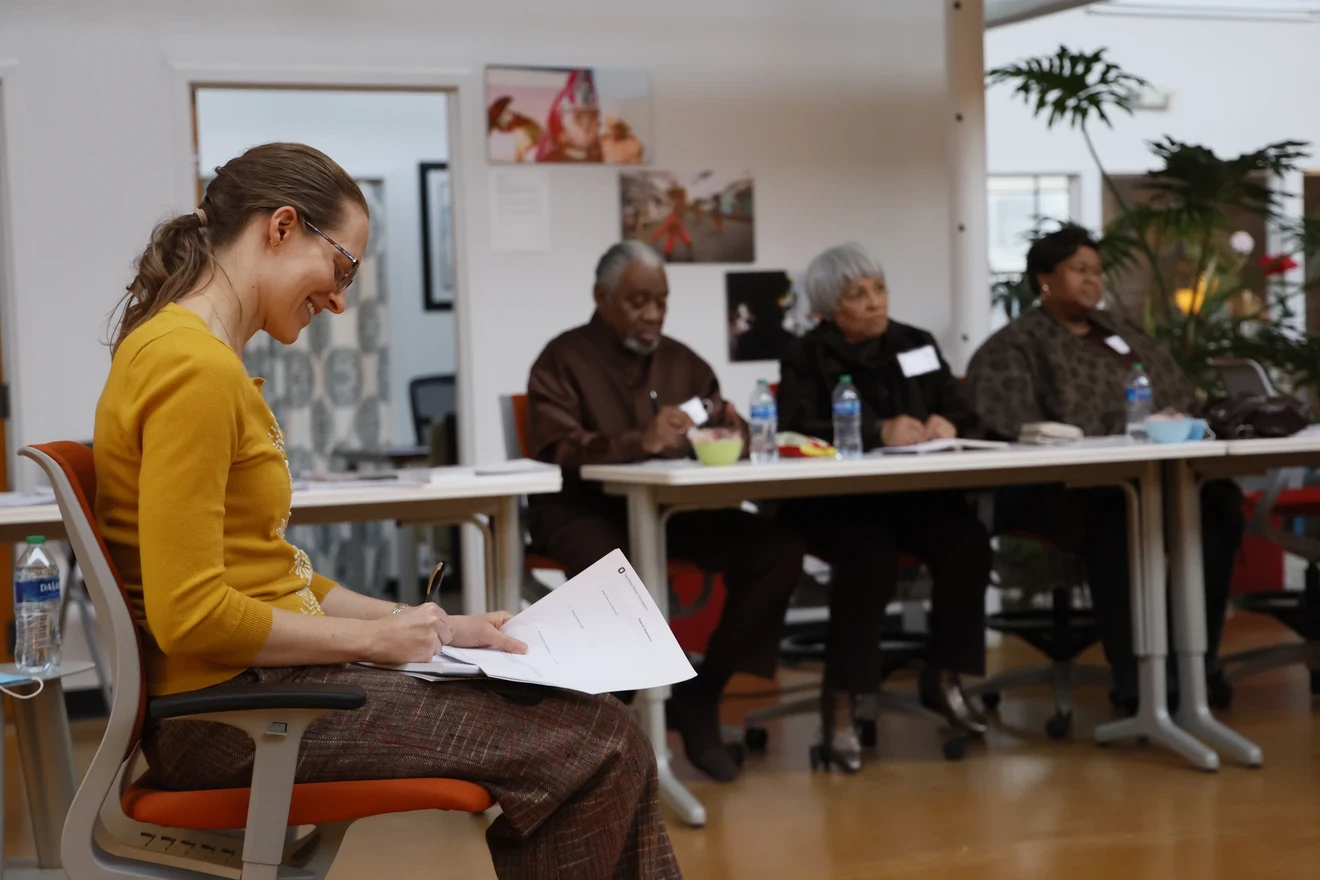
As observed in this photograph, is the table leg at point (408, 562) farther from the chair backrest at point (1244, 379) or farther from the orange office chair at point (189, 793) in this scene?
the orange office chair at point (189, 793)

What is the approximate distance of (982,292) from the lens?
17.6 ft

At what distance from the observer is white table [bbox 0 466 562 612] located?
3.07 metres

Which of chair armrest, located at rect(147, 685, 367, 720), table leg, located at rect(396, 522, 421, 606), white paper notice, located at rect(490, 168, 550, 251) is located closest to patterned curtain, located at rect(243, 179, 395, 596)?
table leg, located at rect(396, 522, 421, 606)

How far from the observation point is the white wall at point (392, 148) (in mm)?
7730

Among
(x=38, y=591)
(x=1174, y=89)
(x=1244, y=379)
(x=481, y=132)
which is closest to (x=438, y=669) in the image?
(x=38, y=591)

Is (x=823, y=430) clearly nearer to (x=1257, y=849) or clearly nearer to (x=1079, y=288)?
(x=1079, y=288)

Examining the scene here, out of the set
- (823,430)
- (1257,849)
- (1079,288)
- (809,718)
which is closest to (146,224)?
(823,430)

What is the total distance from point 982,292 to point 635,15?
1.65 meters

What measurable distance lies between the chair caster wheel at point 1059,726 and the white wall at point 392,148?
184 inches

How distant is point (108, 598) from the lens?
1.51 m

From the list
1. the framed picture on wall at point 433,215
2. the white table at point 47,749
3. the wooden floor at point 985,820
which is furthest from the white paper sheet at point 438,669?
the framed picture on wall at point 433,215

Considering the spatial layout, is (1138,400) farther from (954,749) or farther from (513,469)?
(513,469)

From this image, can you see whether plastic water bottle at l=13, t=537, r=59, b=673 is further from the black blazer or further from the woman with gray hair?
the black blazer

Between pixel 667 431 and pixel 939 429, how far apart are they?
2.60 feet
